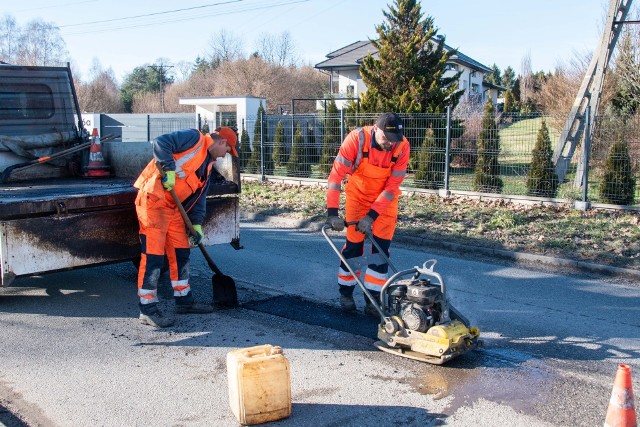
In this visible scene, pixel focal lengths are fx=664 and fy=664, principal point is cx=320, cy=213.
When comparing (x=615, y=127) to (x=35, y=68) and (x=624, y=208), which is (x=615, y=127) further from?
(x=35, y=68)

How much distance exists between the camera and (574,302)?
637cm

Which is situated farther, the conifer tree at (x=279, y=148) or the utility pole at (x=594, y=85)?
the conifer tree at (x=279, y=148)

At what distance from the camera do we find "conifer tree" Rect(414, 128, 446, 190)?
13.5 meters

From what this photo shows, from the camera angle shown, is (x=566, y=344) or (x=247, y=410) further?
(x=566, y=344)

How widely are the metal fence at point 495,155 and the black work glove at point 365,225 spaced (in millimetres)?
6864

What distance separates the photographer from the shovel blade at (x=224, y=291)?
6.11 metres

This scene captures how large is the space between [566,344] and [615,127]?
25.0ft

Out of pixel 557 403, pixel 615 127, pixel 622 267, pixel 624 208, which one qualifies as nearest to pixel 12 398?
pixel 557 403

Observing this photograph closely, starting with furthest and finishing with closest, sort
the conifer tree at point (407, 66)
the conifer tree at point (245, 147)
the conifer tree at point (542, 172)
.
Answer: the conifer tree at point (407, 66)
the conifer tree at point (245, 147)
the conifer tree at point (542, 172)

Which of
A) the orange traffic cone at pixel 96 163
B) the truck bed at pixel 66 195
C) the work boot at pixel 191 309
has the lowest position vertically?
the work boot at pixel 191 309

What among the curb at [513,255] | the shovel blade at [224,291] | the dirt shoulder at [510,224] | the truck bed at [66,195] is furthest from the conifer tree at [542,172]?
the shovel blade at [224,291]

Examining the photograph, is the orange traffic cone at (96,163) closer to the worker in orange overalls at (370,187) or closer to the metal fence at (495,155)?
the worker in orange overalls at (370,187)

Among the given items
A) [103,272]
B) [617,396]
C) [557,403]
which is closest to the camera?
[617,396]

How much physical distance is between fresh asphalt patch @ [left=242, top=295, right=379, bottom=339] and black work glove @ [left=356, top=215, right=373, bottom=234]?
0.80 m
